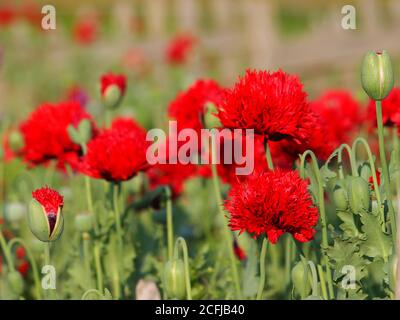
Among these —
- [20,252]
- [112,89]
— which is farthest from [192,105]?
[20,252]

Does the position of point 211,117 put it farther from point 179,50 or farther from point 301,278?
point 179,50

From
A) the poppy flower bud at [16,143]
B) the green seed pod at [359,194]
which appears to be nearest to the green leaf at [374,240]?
the green seed pod at [359,194]

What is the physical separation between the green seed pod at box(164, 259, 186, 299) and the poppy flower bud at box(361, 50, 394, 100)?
39 centimetres

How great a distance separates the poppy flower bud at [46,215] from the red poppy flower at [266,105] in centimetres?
28

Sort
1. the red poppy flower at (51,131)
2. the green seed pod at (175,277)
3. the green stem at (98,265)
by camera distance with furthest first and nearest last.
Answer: the red poppy flower at (51,131) < the green stem at (98,265) < the green seed pod at (175,277)

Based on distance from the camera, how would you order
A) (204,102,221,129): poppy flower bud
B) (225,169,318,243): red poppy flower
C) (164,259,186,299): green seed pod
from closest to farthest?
(225,169,318,243): red poppy flower, (164,259,186,299): green seed pod, (204,102,221,129): poppy flower bud

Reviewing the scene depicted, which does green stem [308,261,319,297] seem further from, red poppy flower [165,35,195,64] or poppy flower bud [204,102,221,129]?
red poppy flower [165,35,195,64]

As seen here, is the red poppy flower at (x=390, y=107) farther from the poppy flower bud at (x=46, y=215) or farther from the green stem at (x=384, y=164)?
the poppy flower bud at (x=46, y=215)

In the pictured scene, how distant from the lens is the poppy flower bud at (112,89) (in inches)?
72.7

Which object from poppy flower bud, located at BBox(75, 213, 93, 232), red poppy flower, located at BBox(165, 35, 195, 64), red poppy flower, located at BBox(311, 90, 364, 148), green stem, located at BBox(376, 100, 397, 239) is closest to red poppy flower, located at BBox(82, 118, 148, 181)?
poppy flower bud, located at BBox(75, 213, 93, 232)

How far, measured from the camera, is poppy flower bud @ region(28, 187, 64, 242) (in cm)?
131

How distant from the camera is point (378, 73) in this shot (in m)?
1.31

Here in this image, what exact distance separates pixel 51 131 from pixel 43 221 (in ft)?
1.74
